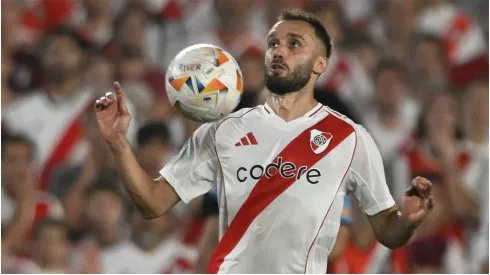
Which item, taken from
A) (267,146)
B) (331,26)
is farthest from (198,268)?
(331,26)

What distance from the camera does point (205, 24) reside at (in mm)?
7195

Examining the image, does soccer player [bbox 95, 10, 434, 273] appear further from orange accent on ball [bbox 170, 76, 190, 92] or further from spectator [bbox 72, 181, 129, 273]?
spectator [bbox 72, 181, 129, 273]

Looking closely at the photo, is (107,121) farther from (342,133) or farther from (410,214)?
(410,214)

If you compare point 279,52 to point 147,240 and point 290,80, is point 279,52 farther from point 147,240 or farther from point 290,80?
point 147,240

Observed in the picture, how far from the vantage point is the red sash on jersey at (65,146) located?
6.31 meters

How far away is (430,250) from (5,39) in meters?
3.89

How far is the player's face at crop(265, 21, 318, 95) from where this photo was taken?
3.62 metres

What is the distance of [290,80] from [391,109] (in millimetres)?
3221

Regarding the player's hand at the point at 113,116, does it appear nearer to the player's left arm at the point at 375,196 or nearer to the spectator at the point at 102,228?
the player's left arm at the point at 375,196

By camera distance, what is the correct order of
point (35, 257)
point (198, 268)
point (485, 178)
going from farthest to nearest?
point (485, 178), point (35, 257), point (198, 268)

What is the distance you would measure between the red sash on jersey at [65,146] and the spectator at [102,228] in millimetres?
339

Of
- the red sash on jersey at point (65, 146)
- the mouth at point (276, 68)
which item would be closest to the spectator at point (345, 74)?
the red sash on jersey at point (65, 146)

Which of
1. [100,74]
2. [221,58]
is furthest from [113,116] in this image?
[100,74]

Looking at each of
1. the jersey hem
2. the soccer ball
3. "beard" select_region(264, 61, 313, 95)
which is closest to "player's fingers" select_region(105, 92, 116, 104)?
the soccer ball
